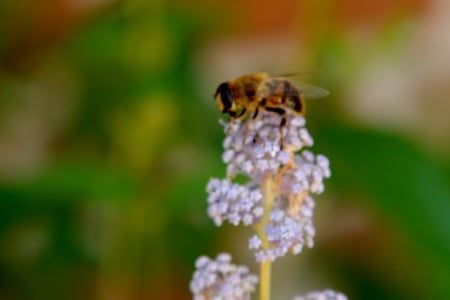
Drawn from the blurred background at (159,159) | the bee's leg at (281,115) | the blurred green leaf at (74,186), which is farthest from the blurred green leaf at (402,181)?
the bee's leg at (281,115)

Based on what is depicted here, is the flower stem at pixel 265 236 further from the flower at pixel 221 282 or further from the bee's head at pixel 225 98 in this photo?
the bee's head at pixel 225 98

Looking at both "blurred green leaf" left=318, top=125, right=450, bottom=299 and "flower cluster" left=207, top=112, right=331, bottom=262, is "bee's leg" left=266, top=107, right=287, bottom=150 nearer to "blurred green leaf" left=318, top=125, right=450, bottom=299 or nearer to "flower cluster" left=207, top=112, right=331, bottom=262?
"flower cluster" left=207, top=112, right=331, bottom=262

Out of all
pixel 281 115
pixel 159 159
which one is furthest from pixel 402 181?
pixel 281 115

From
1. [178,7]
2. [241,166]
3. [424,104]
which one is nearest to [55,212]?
[178,7]

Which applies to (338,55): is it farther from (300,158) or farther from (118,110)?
(300,158)

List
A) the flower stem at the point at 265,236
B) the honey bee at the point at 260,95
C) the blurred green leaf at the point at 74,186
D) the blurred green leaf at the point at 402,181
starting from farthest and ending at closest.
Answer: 1. the blurred green leaf at the point at 74,186
2. the blurred green leaf at the point at 402,181
3. the honey bee at the point at 260,95
4. the flower stem at the point at 265,236

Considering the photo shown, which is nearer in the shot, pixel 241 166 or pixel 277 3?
pixel 241 166
